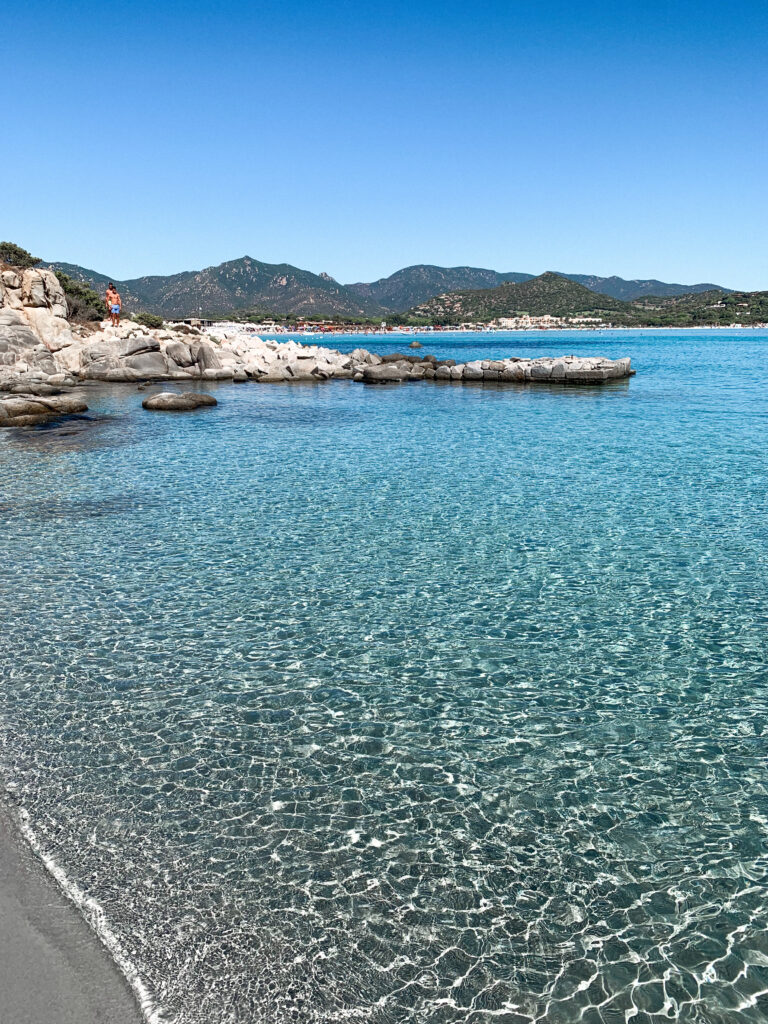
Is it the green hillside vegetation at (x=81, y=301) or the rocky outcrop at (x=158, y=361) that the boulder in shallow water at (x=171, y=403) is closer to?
the rocky outcrop at (x=158, y=361)

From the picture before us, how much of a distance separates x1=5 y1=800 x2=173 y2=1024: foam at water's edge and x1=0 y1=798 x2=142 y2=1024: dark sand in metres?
0.04

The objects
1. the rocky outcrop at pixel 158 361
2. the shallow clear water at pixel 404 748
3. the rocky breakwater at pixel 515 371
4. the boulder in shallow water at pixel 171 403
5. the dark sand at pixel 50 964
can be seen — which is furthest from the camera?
the rocky breakwater at pixel 515 371

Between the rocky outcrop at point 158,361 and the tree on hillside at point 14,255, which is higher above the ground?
the tree on hillside at point 14,255

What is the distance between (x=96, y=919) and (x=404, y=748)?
3433 millimetres

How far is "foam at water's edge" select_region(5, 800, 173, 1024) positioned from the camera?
15.4ft

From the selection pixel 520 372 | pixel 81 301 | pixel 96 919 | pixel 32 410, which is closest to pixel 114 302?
pixel 81 301

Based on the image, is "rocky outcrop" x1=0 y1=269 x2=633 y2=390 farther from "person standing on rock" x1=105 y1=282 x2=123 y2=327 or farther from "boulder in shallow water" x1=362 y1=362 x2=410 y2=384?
"person standing on rock" x1=105 y1=282 x2=123 y2=327

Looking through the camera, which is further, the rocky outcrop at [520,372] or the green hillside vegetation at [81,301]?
the green hillside vegetation at [81,301]

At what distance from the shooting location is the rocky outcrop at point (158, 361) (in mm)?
54219

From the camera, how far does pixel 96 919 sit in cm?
543

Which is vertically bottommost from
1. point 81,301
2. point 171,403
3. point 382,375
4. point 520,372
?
point 382,375

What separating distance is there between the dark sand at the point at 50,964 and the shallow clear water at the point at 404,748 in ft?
0.76

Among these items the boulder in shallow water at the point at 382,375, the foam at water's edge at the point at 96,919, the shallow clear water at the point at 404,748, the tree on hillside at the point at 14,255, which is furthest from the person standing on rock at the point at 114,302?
the foam at water's edge at the point at 96,919

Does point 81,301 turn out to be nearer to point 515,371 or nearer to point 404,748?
point 515,371
